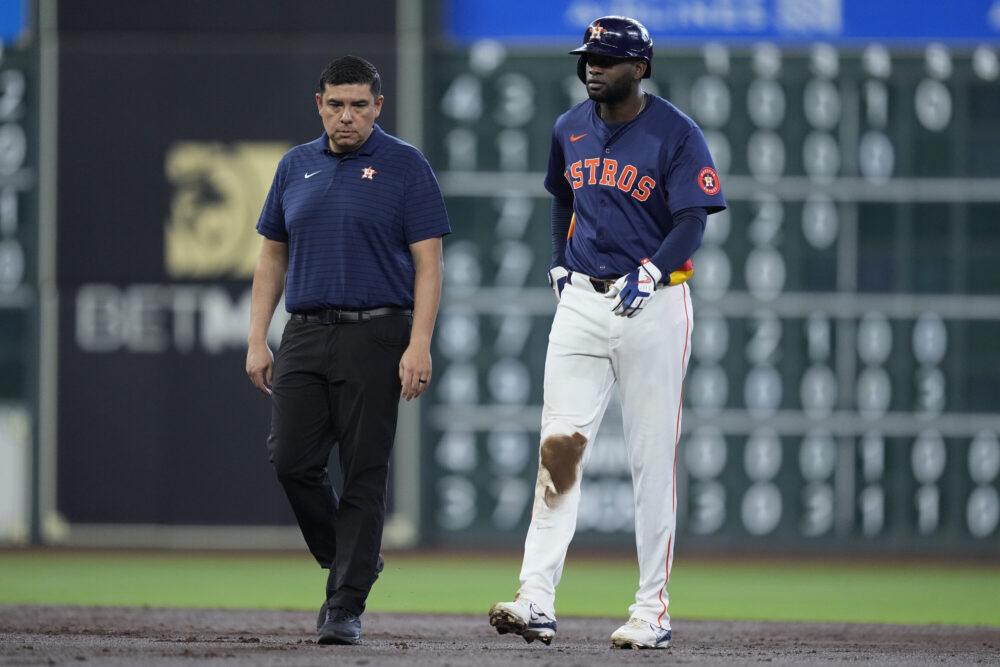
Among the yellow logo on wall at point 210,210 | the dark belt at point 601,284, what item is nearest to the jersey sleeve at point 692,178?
the dark belt at point 601,284

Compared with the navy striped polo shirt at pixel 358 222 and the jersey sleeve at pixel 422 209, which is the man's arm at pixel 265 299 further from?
the jersey sleeve at pixel 422 209

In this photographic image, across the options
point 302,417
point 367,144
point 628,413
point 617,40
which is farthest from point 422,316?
point 617,40

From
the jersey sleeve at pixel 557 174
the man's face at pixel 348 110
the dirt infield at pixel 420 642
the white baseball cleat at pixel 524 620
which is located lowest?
the dirt infield at pixel 420 642

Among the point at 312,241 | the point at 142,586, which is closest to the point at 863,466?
the point at 142,586

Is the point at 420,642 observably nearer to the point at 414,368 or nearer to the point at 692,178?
the point at 414,368

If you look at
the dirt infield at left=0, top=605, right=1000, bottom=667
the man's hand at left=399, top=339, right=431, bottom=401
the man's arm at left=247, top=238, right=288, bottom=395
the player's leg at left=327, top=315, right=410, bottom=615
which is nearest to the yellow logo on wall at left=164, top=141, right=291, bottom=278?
the dirt infield at left=0, top=605, right=1000, bottom=667

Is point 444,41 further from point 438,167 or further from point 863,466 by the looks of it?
point 863,466

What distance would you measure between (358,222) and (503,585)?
414 centimetres

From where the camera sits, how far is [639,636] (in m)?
4.99

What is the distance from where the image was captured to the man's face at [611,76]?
5039 millimetres

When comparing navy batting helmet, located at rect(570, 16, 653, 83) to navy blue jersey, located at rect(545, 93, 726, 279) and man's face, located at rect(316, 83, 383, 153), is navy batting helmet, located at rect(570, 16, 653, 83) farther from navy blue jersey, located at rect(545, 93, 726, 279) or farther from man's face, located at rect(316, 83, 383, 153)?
man's face, located at rect(316, 83, 383, 153)

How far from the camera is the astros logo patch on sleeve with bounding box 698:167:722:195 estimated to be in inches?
198

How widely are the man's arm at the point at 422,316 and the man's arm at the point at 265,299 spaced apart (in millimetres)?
468

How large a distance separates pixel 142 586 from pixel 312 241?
403cm
